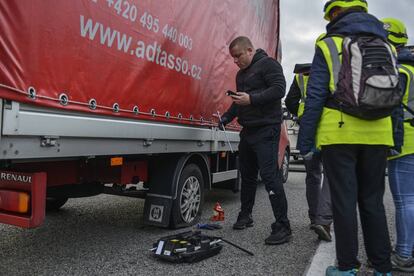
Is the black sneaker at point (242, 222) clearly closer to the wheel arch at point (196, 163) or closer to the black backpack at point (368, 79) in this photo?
the wheel arch at point (196, 163)

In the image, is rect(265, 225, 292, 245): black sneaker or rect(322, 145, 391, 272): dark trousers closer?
rect(322, 145, 391, 272): dark trousers

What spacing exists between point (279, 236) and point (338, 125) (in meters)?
1.72

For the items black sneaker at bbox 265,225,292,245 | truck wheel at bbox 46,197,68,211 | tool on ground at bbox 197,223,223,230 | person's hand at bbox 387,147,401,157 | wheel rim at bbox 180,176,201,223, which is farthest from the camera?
truck wheel at bbox 46,197,68,211

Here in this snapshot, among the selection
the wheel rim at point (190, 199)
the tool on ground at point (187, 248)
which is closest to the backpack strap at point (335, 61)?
the tool on ground at point (187, 248)

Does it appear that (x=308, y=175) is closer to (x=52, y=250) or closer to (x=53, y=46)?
(x=52, y=250)

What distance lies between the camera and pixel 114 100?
3.15 m

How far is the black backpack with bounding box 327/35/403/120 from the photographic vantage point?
8.18ft

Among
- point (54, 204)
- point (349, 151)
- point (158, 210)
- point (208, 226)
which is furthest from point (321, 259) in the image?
point (54, 204)

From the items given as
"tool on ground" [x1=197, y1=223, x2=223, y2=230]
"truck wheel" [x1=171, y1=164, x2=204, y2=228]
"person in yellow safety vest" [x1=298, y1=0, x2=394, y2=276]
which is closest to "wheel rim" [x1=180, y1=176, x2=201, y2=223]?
"truck wheel" [x1=171, y1=164, x2=204, y2=228]

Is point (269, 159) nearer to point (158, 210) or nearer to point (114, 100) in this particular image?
point (158, 210)

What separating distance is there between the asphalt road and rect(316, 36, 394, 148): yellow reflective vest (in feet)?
3.99

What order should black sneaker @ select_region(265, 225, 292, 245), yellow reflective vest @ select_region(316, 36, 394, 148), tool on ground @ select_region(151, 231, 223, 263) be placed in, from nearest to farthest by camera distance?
yellow reflective vest @ select_region(316, 36, 394, 148), tool on ground @ select_region(151, 231, 223, 263), black sneaker @ select_region(265, 225, 292, 245)

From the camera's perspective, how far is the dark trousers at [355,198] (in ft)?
8.76

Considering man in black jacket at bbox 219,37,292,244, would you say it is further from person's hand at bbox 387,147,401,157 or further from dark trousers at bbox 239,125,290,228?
person's hand at bbox 387,147,401,157
